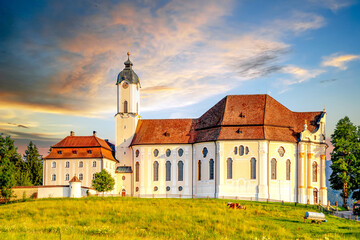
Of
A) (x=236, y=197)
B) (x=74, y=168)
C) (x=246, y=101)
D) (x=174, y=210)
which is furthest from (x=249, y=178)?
(x=74, y=168)

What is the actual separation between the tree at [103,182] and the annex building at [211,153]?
4094 millimetres

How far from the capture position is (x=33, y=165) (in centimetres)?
11456

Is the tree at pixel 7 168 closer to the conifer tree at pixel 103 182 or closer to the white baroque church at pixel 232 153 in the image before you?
the conifer tree at pixel 103 182

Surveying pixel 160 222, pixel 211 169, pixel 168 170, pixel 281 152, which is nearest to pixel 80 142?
pixel 168 170

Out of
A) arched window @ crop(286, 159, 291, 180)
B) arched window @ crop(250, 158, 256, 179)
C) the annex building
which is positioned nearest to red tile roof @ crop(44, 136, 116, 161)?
the annex building

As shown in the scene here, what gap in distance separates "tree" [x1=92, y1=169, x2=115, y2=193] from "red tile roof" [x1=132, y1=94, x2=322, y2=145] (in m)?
8.80

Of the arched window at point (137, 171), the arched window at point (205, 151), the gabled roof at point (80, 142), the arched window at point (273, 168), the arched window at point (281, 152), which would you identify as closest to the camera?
the arched window at point (273, 168)

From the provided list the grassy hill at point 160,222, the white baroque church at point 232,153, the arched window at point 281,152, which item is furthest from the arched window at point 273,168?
the grassy hill at point 160,222

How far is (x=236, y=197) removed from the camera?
76.0m

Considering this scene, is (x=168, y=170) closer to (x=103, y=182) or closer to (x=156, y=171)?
(x=156, y=171)

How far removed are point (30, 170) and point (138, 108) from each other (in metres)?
33.1

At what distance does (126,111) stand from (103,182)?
16467 mm

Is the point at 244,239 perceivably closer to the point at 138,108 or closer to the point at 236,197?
the point at 236,197

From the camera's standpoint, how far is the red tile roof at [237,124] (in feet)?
264
